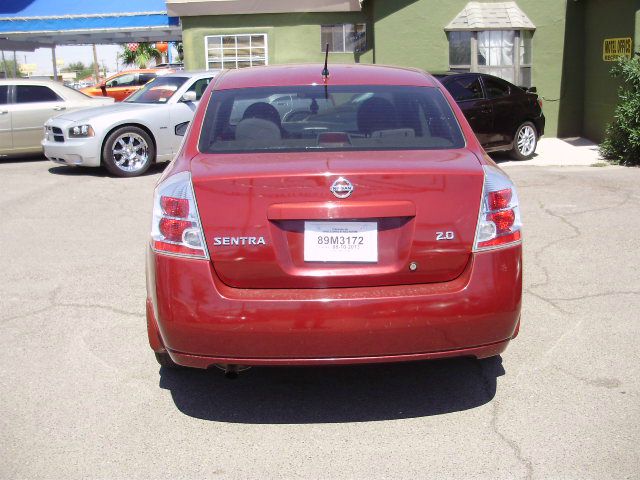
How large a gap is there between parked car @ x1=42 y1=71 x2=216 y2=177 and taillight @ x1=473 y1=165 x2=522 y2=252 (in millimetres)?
8371

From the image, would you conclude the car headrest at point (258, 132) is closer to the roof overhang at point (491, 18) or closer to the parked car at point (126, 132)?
the parked car at point (126, 132)

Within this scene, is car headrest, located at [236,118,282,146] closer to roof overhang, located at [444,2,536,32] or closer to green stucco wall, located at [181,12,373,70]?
roof overhang, located at [444,2,536,32]

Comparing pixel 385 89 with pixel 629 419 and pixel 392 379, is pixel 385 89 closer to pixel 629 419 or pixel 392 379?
pixel 392 379

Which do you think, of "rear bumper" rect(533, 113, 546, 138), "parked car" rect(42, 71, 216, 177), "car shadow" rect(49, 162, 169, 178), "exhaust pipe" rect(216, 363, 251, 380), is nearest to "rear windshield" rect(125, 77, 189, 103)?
"parked car" rect(42, 71, 216, 177)

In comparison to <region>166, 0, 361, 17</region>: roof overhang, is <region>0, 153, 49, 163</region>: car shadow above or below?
below

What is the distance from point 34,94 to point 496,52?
29.6 ft

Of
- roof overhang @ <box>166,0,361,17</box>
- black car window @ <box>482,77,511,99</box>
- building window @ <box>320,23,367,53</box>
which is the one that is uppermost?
roof overhang @ <box>166,0,361,17</box>

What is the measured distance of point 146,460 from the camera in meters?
3.41

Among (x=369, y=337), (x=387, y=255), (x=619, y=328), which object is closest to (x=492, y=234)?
(x=387, y=255)

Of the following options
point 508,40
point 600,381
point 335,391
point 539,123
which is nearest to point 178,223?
point 335,391

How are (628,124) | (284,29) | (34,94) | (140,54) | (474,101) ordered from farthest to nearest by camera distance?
(140,54) → (284,29) → (34,94) → (474,101) → (628,124)

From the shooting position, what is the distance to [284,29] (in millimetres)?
17562

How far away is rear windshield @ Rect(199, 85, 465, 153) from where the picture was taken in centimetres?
395

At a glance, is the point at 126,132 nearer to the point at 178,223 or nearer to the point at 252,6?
the point at 252,6
